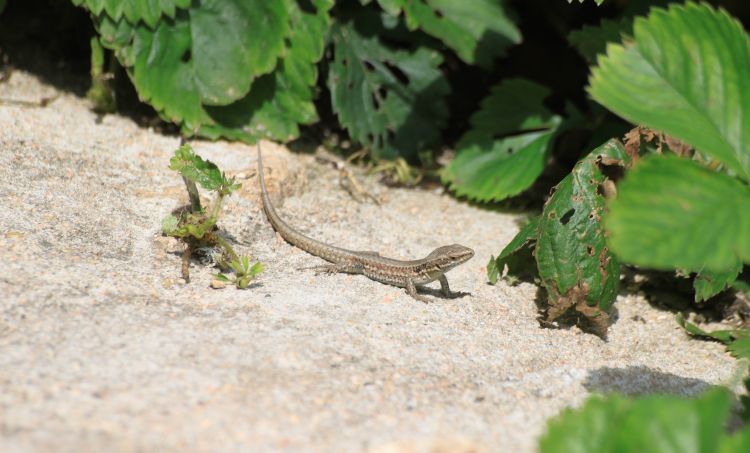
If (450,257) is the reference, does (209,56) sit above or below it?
above

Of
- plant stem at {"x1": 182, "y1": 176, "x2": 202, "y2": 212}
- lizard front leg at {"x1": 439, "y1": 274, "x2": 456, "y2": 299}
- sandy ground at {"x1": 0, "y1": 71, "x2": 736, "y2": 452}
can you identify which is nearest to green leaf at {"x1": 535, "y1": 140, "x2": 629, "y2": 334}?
sandy ground at {"x1": 0, "y1": 71, "x2": 736, "y2": 452}

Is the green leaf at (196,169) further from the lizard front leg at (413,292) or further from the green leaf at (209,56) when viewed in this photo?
the lizard front leg at (413,292)

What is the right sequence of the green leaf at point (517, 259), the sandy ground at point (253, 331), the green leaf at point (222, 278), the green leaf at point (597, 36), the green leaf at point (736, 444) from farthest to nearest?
1. the green leaf at point (597, 36)
2. the green leaf at point (517, 259)
3. the green leaf at point (222, 278)
4. the sandy ground at point (253, 331)
5. the green leaf at point (736, 444)

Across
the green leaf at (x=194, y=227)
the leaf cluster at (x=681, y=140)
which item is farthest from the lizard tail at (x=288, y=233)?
the leaf cluster at (x=681, y=140)

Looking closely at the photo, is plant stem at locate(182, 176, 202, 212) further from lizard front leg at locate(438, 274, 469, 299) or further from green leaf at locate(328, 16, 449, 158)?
green leaf at locate(328, 16, 449, 158)

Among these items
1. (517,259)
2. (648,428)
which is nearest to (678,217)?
(648,428)

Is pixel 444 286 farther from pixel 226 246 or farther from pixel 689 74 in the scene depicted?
pixel 689 74

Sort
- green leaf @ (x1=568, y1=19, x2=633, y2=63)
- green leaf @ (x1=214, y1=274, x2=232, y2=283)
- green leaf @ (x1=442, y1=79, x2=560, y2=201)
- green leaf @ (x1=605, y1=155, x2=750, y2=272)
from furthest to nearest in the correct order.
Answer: green leaf @ (x1=442, y1=79, x2=560, y2=201) < green leaf @ (x1=568, y1=19, x2=633, y2=63) < green leaf @ (x1=214, y1=274, x2=232, y2=283) < green leaf @ (x1=605, y1=155, x2=750, y2=272)
